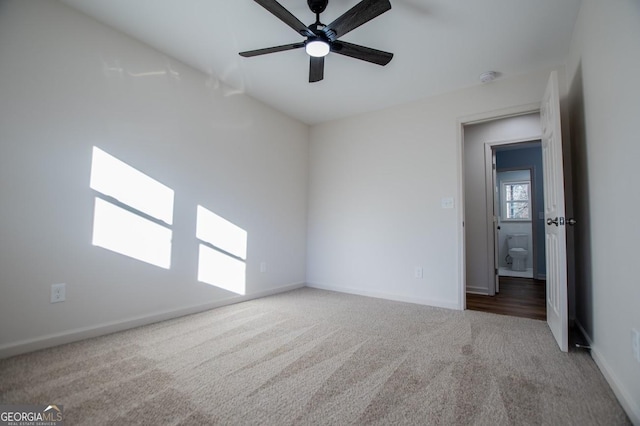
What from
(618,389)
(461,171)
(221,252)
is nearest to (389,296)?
(461,171)

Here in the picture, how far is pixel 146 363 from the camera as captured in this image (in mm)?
1742

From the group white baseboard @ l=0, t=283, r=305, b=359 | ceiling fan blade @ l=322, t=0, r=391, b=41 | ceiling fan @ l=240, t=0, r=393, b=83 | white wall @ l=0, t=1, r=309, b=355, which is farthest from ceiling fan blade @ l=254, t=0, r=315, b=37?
white baseboard @ l=0, t=283, r=305, b=359

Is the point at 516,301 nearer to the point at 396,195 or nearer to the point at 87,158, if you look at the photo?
the point at 396,195

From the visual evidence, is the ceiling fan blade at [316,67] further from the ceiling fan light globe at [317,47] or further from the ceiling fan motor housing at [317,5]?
the ceiling fan motor housing at [317,5]

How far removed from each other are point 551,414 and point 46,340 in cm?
289

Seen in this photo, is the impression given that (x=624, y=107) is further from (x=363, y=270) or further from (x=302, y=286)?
(x=302, y=286)

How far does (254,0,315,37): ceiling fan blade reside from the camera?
5.49 feet

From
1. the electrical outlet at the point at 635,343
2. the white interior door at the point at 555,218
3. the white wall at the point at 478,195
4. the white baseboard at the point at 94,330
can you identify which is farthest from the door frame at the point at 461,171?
the white baseboard at the point at 94,330

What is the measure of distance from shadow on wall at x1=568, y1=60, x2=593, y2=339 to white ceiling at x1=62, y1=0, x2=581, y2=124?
496mm

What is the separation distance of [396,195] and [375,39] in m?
1.73

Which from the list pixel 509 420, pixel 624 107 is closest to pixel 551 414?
pixel 509 420

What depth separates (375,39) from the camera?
2.40 metres

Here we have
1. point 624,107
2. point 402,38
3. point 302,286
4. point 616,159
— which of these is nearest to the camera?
point 624,107

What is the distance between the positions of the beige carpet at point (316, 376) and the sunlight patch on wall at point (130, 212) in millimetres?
642
